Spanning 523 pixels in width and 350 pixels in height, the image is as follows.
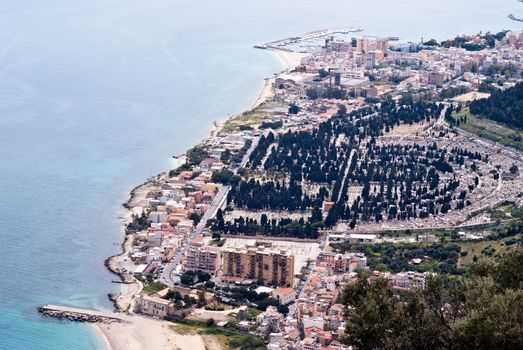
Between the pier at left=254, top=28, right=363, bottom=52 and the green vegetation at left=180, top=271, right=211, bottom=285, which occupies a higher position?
the pier at left=254, top=28, right=363, bottom=52

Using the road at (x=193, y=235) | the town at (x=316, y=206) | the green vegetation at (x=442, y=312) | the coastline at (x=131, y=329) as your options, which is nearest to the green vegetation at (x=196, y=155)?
the town at (x=316, y=206)

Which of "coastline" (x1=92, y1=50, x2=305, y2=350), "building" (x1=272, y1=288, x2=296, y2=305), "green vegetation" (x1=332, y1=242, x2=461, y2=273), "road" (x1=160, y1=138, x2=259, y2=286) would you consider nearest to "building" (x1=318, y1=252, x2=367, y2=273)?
"green vegetation" (x1=332, y1=242, x2=461, y2=273)

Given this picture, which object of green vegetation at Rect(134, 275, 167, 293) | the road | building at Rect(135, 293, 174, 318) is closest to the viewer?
building at Rect(135, 293, 174, 318)

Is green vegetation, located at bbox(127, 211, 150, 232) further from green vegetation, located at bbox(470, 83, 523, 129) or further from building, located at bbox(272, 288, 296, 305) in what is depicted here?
green vegetation, located at bbox(470, 83, 523, 129)

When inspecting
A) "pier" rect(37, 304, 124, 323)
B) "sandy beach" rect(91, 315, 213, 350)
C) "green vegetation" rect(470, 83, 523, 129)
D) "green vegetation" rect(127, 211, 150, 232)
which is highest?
"green vegetation" rect(470, 83, 523, 129)

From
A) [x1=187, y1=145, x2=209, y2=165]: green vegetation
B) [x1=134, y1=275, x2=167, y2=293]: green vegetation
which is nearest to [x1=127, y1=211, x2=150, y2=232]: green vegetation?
[x1=134, y1=275, x2=167, y2=293]: green vegetation

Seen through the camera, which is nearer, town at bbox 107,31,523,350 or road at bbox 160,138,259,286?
town at bbox 107,31,523,350

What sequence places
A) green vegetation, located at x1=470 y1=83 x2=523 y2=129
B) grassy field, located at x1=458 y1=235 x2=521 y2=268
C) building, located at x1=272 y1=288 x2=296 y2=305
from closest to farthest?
1. building, located at x1=272 y1=288 x2=296 y2=305
2. grassy field, located at x1=458 y1=235 x2=521 y2=268
3. green vegetation, located at x1=470 y1=83 x2=523 y2=129
